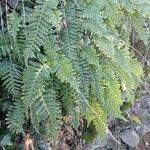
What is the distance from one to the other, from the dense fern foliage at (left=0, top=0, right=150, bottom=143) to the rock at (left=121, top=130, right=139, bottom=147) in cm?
125

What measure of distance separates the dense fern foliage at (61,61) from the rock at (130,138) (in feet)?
4.09

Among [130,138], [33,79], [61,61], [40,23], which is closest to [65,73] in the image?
[61,61]

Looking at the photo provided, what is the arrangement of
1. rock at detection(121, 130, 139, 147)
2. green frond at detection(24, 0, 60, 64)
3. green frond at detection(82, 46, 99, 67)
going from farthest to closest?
rock at detection(121, 130, 139, 147), green frond at detection(82, 46, 99, 67), green frond at detection(24, 0, 60, 64)

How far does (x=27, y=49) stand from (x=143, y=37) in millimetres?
976

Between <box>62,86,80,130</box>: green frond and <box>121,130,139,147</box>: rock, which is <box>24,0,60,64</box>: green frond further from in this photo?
<box>121,130,139,147</box>: rock

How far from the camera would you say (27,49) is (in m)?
2.23

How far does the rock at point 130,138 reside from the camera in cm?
380

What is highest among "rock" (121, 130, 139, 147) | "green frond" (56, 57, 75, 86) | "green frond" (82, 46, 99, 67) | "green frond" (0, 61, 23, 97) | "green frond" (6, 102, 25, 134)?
"green frond" (82, 46, 99, 67)

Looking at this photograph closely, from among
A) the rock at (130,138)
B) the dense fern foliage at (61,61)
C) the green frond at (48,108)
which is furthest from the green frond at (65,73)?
the rock at (130,138)

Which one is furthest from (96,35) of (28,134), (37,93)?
(28,134)

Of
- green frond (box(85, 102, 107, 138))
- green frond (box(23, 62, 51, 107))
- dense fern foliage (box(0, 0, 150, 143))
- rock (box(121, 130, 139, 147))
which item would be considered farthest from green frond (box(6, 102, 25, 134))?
rock (box(121, 130, 139, 147))

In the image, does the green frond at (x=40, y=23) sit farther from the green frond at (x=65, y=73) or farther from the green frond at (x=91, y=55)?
the green frond at (x=91, y=55)

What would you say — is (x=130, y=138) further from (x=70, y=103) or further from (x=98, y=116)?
(x=70, y=103)

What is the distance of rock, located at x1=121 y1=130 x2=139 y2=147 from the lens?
150 inches
